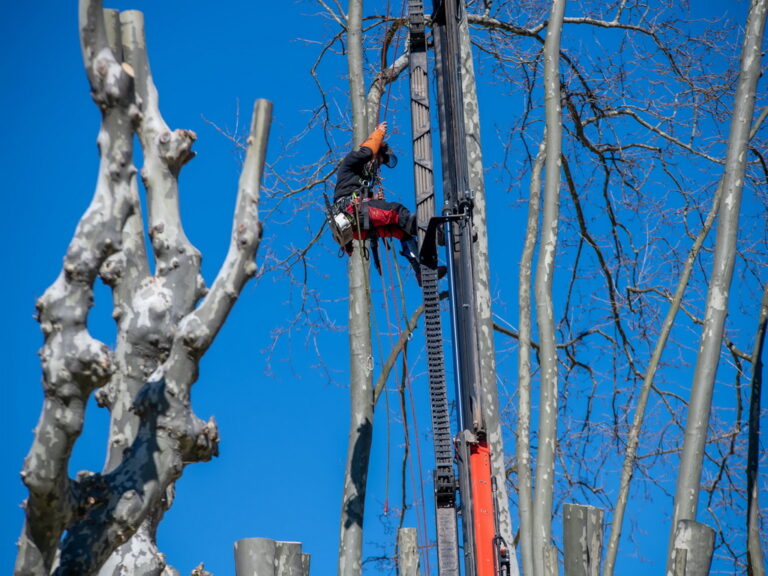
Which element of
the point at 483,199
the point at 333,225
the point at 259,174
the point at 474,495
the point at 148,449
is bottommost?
the point at 148,449

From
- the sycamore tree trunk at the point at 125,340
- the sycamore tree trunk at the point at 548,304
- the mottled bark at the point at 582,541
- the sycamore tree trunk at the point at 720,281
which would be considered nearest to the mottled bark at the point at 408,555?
the mottled bark at the point at 582,541

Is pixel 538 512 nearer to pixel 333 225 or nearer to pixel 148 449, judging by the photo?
pixel 333 225

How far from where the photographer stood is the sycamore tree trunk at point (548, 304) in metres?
9.21

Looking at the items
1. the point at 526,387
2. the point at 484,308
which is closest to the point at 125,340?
the point at 484,308

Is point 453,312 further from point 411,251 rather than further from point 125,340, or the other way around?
point 125,340

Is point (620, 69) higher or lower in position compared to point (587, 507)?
higher

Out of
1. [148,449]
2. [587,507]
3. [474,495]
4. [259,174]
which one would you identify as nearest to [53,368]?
[148,449]

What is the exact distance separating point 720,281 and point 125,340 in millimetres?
5303

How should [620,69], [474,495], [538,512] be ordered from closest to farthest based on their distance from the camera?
[474,495] → [538,512] → [620,69]

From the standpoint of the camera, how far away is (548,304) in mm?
9766

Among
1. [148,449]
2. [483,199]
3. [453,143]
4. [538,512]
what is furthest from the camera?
[483,199]

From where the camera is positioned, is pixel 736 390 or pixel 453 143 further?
pixel 736 390

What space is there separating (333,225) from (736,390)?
5594 millimetres

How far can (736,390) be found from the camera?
1198cm
